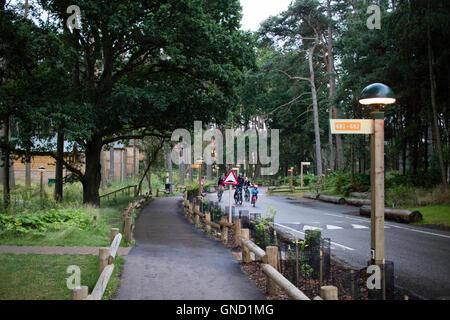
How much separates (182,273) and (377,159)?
4.45 m

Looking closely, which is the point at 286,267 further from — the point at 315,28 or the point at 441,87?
the point at 315,28

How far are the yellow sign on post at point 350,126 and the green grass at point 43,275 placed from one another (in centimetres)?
464

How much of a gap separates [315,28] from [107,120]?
30.1 m

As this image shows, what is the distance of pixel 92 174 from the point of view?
21.8 m

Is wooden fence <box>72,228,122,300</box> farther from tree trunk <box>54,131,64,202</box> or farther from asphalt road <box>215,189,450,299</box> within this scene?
tree trunk <box>54,131,64,202</box>

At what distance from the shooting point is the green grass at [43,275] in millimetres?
6931

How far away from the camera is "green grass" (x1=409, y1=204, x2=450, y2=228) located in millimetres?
16511

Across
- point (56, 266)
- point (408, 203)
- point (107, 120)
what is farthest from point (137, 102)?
point (408, 203)

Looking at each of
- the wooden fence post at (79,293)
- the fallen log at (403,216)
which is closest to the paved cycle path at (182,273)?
the wooden fence post at (79,293)

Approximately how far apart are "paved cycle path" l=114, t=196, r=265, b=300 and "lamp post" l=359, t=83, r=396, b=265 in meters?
2.17

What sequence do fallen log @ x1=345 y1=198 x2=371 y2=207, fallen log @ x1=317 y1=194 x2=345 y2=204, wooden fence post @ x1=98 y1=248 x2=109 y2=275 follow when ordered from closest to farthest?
wooden fence post @ x1=98 y1=248 x2=109 y2=275
fallen log @ x1=345 y1=198 x2=371 y2=207
fallen log @ x1=317 y1=194 x2=345 y2=204

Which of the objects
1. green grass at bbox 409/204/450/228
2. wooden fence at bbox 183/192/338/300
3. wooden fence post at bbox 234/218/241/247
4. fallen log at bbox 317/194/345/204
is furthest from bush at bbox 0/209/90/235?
fallen log at bbox 317/194/345/204

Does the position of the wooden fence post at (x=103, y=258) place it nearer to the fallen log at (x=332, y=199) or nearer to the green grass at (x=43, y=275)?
the green grass at (x=43, y=275)

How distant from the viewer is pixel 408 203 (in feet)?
70.7
